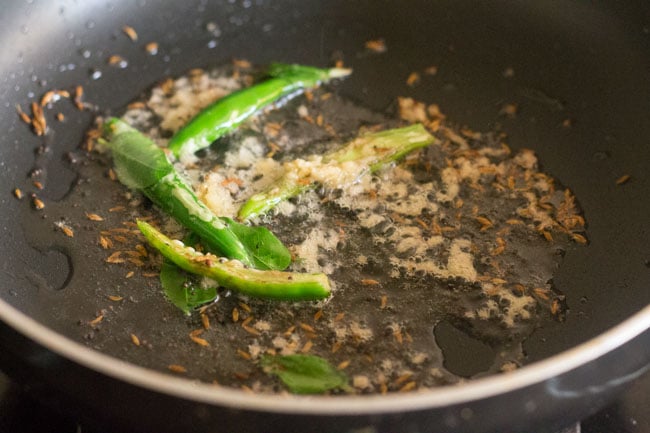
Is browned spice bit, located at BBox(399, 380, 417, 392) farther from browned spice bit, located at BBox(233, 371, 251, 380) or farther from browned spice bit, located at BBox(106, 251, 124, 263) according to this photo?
browned spice bit, located at BBox(106, 251, 124, 263)

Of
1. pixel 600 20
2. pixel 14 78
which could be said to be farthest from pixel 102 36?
pixel 600 20

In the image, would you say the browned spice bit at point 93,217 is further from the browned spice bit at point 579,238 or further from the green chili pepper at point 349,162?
the browned spice bit at point 579,238

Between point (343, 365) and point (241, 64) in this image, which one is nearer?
point (343, 365)

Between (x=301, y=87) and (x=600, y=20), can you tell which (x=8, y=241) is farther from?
(x=600, y=20)

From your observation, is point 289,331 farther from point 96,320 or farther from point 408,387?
point 96,320

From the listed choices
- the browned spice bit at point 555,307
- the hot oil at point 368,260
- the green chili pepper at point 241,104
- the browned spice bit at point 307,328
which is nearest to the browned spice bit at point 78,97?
the hot oil at point 368,260

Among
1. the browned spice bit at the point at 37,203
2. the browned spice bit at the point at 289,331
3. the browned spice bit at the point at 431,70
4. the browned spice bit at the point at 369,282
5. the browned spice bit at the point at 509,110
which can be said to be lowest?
the browned spice bit at the point at 289,331

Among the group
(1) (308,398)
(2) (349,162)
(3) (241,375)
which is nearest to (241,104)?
(2) (349,162)

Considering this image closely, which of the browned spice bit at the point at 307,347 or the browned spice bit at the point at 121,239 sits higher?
the browned spice bit at the point at 121,239
